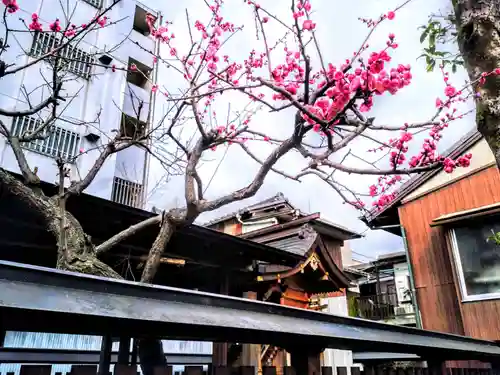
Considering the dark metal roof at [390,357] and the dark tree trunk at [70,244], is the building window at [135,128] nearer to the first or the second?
the dark tree trunk at [70,244]

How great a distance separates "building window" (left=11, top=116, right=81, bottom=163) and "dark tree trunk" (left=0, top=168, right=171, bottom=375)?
923 centimetres

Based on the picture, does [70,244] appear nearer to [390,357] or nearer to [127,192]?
[390,357]

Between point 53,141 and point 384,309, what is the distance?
18770 mm

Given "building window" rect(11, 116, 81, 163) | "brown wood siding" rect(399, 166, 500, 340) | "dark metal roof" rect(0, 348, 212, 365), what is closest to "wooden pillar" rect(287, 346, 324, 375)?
"dark metal roof" rect(0, 348, 212, 365)

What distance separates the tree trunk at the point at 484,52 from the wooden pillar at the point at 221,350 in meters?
5.07

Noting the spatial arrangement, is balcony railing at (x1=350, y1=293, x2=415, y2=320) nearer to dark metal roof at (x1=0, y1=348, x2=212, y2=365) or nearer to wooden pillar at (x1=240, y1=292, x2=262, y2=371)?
wooden pillar at (x1=240, y1=292, x2=262, y2=371)

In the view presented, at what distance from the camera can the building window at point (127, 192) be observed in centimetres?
1530

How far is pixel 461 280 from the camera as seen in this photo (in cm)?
1027

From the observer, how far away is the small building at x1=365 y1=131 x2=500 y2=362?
9.80m

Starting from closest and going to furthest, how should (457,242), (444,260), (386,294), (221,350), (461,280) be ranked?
1. (221,350)
2. (461,280)
3. (457,242)
4. (444,260)
5. (386,294)

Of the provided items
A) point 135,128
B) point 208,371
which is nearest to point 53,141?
point 135,128

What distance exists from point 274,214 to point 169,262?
1389 centimetres

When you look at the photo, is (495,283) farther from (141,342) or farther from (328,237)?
(328,237)

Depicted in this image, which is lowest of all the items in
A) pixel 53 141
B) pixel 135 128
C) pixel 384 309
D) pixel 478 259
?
pixel 384 309
